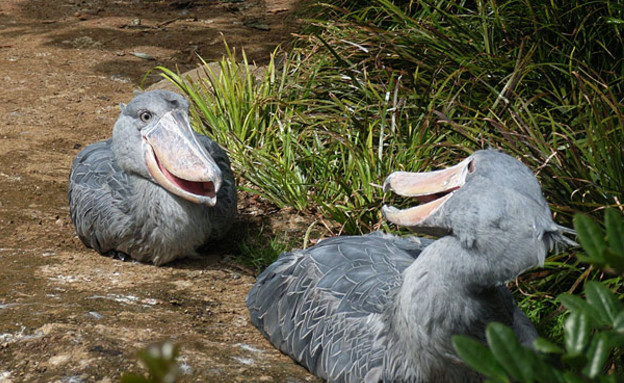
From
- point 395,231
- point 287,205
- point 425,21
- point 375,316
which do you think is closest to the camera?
point 375,316

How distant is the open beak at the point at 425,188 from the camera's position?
2.53 meters

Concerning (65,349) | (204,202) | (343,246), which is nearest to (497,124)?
(343,246)

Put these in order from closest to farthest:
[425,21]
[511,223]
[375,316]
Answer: [511,223] < [375,316] < [425,21]

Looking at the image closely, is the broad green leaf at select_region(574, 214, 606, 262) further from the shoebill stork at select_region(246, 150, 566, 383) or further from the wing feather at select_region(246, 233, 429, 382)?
the wing feather at select_region(246, 233, 429, 382)

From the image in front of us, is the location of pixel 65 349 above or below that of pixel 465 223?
below

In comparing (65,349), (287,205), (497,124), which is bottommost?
(287,205)

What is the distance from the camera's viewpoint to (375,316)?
115 inches

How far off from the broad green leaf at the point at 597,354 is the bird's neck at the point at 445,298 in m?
1.39

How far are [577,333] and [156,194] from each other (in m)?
3.30

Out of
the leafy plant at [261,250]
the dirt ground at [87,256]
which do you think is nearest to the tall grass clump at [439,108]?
the leafy plant at [261,250]

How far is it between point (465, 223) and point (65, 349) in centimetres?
158

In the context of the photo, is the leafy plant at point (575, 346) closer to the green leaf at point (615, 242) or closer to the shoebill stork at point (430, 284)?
the green leaf at point (615, 242)

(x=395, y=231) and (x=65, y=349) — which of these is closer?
(x=65, y=349)

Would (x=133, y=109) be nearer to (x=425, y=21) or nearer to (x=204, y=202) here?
(x=204, y=202)
